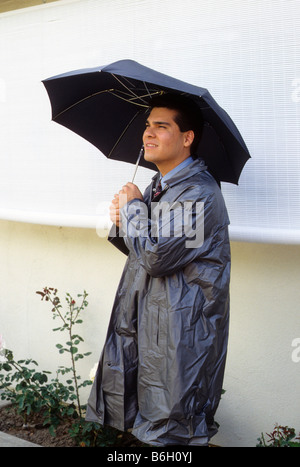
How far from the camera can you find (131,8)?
367 centimetres

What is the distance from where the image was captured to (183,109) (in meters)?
2.84

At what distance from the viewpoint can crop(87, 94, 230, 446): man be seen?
2.68 m

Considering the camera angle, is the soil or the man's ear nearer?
the man's ear

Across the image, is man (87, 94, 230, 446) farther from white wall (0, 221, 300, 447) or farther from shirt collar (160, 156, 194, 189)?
white wall (0, 221, 300, 447)

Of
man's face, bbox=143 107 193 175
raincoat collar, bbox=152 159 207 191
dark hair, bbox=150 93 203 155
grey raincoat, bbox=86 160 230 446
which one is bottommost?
grey raincoat, bbox=86 160 230 446

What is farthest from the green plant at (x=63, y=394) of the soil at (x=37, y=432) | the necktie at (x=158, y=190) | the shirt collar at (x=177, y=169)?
the shirt collar at (x=177, y=169)

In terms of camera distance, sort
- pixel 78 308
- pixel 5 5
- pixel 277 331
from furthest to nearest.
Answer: pixel 5 5, pixel 78 308, pixel 277 331

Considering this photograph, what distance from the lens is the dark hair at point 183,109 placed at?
2.84m

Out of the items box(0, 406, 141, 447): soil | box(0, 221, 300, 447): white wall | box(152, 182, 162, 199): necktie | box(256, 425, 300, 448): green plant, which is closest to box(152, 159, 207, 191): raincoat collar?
box(152, 182, 162, 199): necktie

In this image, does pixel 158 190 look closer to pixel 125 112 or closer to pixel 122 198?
pixel 122 198

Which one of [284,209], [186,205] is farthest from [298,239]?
[186,205]

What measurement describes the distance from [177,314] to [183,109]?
2.85 ft
